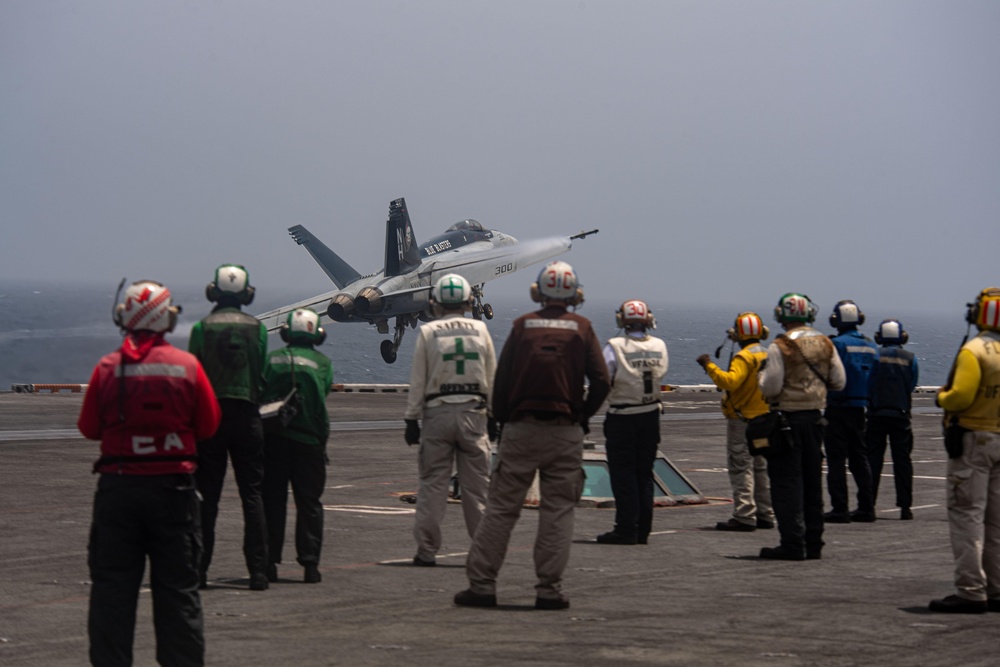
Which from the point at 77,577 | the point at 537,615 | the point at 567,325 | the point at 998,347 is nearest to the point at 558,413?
the point at 567,325

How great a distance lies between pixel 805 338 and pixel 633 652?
195 inches

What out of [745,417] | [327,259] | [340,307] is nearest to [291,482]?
[745,417]

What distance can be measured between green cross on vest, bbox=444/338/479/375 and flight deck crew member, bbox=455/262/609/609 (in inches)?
48.6

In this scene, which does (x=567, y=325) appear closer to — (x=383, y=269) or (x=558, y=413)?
(x=558, y=413)

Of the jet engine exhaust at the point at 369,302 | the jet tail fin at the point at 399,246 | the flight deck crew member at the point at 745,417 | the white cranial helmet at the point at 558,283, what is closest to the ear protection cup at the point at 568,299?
the white cranial helmet at the point at 558,283

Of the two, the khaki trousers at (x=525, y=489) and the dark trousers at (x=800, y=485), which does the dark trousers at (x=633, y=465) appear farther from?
the khaki trousers at (x=525, y=489)

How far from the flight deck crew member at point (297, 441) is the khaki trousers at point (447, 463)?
0.88 meters

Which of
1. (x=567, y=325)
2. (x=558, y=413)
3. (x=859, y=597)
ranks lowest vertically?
(x=859, y=597)

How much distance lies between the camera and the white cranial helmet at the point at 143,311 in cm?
680

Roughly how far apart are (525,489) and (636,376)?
3.42 m

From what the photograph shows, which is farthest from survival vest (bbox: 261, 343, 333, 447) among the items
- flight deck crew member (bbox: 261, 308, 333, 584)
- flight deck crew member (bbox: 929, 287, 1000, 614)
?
flight deck crew member (bbox: 929, 287, 1000, 614)

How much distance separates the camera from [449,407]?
35.4 feet

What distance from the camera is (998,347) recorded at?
9.18m

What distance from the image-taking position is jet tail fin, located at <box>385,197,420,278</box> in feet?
184
